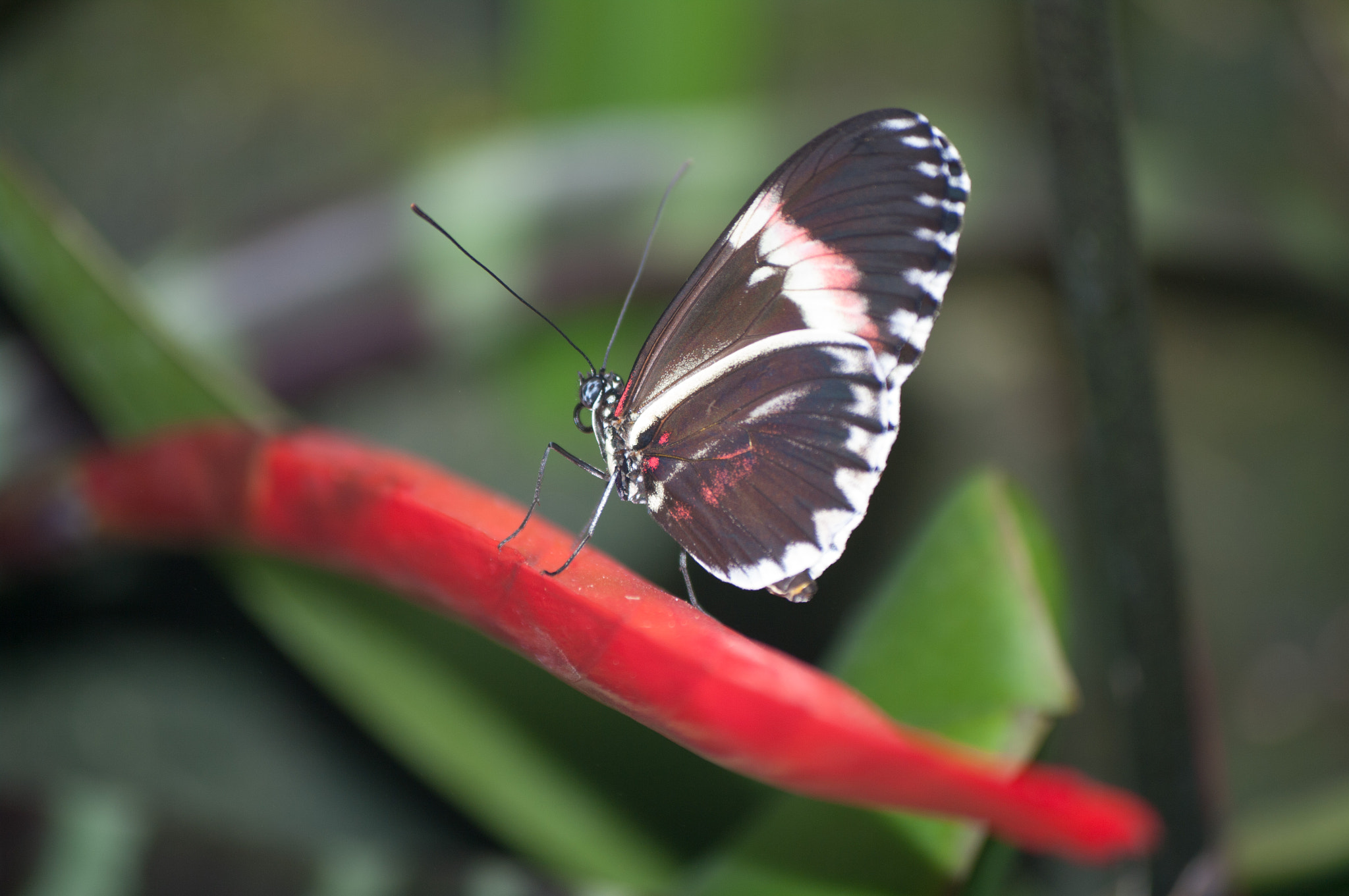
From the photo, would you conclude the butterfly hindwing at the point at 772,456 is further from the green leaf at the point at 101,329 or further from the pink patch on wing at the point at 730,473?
the green leaf at the point at 101,329

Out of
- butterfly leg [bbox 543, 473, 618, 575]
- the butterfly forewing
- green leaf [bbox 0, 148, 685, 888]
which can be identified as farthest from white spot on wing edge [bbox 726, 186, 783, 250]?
green leaf [bbox 0, 148, 685, 888]

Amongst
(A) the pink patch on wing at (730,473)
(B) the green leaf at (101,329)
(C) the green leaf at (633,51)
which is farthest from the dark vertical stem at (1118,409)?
(C) the green leaf at (633,51)

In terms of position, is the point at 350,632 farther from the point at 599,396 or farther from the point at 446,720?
the point at 599,396

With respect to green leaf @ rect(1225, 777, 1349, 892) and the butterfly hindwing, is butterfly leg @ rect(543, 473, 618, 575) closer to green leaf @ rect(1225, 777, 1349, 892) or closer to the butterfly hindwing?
the butterfly hindwing

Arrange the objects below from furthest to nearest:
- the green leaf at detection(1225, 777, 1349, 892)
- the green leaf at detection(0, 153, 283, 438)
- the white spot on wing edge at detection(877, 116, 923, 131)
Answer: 1. the green leaf at detection(1225, 777, 1349, 892)
2. the green leaf at detection(0, 153, 283, 438)
3. the white spot on wing edge at detection(877, 116, 923, 131)

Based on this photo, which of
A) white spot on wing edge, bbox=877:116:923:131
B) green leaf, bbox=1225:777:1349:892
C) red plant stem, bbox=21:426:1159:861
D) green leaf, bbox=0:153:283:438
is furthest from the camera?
green leaf, bbox=1225:777:1349:892

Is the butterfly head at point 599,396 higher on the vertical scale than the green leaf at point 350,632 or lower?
higher

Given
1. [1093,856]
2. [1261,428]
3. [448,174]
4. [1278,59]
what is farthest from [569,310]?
[1278,59]

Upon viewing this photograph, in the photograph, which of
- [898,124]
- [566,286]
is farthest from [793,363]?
[566,286]
